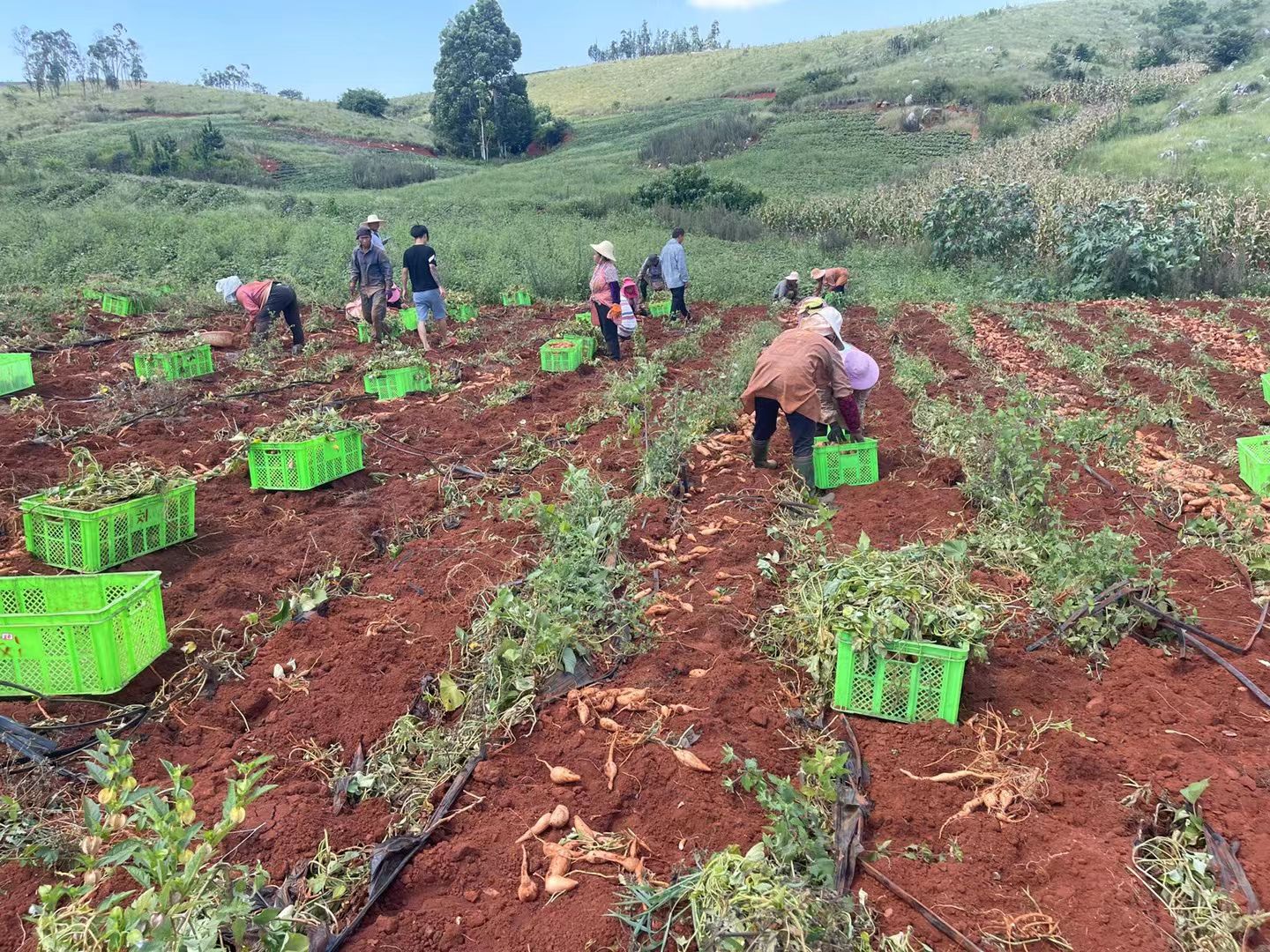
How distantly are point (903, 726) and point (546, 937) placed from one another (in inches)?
67.1

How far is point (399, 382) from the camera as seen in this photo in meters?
8.68

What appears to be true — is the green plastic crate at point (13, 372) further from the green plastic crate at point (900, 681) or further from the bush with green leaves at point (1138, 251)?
the bush with green leaves at point (1138, 251)

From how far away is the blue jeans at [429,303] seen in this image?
11.2 metres

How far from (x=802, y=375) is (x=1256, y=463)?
3.08 m

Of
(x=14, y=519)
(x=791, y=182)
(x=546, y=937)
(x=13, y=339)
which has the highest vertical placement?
(x=791, y=182)

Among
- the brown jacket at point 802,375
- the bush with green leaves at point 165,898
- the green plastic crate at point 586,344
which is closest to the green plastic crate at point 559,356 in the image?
the green plastic crate at point 586,344

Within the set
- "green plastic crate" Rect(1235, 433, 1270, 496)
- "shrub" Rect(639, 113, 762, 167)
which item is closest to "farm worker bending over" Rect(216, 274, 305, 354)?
"green plastic crate" Rect(1235, 433, 1270, 496)

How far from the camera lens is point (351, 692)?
354 cm

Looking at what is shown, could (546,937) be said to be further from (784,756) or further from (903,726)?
(903,726)

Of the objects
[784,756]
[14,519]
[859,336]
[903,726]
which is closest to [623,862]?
[784,756]

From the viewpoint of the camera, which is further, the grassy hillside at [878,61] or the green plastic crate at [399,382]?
the grassy hillside at [878,61]

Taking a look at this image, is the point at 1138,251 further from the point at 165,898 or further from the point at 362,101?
the point at 362,101

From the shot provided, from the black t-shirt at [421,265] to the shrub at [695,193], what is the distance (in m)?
17.7

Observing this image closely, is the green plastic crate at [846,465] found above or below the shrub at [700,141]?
below
